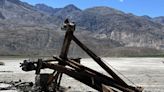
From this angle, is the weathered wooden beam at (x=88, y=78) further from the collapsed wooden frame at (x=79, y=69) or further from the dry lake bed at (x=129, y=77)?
the dry lake bed at (x=129, y=77)

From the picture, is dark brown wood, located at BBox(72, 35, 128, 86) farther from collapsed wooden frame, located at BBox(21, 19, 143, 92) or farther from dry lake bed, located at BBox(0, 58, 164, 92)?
dry lake bed, located at BBox(0, 58, 164, 92)

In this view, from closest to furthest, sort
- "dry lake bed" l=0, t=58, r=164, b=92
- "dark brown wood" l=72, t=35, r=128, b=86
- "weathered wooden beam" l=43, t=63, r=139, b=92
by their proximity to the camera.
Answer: "weathered wooden beam" l=43, t=63, r=139, b=92, "dark brown wood" l=72, t=35, r=128, b=86, "dry lake bed" l=0, t=58, r=164, b=92

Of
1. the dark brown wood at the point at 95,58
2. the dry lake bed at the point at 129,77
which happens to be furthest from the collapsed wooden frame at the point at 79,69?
the dry lake bed at the point at 129,77

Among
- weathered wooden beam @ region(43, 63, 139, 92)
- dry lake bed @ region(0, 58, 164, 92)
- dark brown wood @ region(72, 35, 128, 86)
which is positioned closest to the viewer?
weathered wooden beam @ region(43, 63, 139, 92)

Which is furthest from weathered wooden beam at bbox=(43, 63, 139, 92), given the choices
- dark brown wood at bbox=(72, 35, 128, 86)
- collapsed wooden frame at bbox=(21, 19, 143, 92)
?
dark brown wood at bbox=(72, 35, 128, 86)

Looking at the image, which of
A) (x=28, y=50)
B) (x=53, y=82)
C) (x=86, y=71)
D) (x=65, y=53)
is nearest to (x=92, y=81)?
(x=86, y=71)

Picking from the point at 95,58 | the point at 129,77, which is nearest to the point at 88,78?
the point at 95,58

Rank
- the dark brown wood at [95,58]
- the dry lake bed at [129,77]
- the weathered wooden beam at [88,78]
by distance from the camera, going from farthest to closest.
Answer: the dry lake bed at [129,77]
the dark brown wood at [95,58]
the weathered wooden beam at [88,78]

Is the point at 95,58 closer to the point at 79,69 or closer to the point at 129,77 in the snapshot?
the point at 79,69

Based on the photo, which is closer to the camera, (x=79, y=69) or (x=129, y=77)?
(x=79, y=69)

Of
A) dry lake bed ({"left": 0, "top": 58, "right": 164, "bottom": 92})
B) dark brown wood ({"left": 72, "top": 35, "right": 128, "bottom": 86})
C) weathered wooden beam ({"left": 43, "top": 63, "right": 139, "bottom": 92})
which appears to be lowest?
dry lake bed ({"left": 0, "top": 58, "right": 164, "bottom": 92})

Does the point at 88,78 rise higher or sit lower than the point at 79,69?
lower

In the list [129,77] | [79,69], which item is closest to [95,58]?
[79,69]

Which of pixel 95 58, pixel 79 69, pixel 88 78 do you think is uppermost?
pixel 95 58
